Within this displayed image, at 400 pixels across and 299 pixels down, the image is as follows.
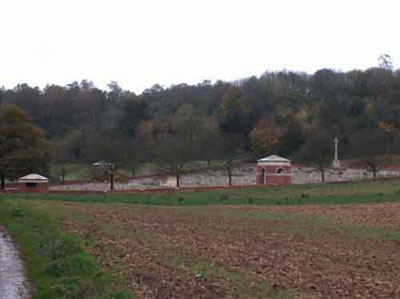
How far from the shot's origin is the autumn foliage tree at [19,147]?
6275 centimetres

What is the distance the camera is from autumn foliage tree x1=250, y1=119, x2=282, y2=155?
315ft

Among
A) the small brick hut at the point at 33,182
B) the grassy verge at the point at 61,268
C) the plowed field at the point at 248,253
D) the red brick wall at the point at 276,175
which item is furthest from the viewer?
the red brick wall at the point at 276,175

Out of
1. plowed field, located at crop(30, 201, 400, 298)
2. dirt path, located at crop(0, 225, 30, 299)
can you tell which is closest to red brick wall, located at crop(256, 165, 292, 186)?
plowed field, located at crop(30, 201, 400, 298)

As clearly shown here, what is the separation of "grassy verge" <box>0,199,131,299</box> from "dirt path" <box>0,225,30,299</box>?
21cm

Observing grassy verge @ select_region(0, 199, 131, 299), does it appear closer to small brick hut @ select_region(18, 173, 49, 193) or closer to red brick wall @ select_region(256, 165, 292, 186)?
small brick hut @ select_region(18, 173, 49, 193)

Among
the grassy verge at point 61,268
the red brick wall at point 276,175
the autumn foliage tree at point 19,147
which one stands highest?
the autumn foliage tree at point 19,147

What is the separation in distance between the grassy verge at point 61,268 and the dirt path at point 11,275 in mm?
215

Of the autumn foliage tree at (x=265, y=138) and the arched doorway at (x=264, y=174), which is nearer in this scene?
the arched doorway at (x=264, y=174)

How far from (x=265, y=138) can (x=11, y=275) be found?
82.8 meters

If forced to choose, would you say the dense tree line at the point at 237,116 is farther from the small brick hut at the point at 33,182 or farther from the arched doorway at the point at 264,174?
the small brick hut at the point at 33,182

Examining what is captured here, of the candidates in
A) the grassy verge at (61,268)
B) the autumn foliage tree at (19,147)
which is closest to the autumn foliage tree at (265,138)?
the autumn foliage tree at (19,147)

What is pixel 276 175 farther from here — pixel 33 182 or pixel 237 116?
pixel 237 116

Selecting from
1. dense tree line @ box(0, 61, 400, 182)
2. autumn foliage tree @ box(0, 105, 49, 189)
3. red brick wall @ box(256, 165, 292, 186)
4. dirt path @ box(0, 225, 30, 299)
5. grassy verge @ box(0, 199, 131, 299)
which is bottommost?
dirt path @ box(0, 225, 30, 299)

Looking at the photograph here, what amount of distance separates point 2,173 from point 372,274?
55120 millimetres
